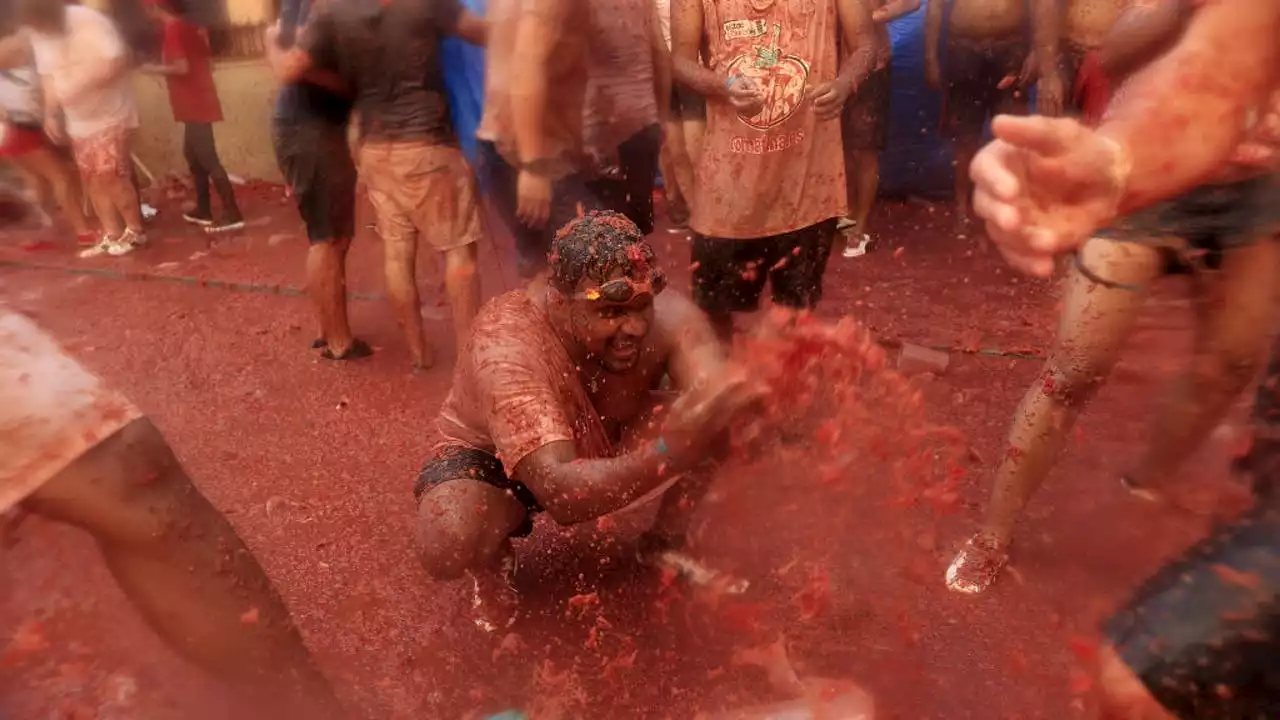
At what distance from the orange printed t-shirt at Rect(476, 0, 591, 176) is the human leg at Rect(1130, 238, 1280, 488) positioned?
2.40 meters

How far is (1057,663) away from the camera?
9.42 feet

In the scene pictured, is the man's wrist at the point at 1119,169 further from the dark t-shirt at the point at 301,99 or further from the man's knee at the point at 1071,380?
the dark t-shirt at the point at 301,99

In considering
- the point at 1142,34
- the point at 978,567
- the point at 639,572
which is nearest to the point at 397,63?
the point at 639,572

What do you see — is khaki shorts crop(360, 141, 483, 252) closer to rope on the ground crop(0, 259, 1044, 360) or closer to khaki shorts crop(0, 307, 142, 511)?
rope on the ground crop(0, 259, 1044, 360)

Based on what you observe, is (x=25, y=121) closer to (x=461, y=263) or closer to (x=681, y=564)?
(x=461, y=263)

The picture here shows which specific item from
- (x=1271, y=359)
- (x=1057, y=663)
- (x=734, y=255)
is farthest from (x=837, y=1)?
(x=1057, y=663)

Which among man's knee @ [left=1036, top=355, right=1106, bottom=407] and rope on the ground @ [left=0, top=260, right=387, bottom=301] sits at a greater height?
man's knee @ [left=1036, top=355, right=1106, bottom=407]

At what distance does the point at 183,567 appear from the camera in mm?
2256

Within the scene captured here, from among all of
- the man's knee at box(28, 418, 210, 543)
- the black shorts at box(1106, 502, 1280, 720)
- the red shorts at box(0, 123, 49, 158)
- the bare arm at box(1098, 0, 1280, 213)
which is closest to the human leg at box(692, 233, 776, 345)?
the bare arm at box(1098, 0, 1280, 213)

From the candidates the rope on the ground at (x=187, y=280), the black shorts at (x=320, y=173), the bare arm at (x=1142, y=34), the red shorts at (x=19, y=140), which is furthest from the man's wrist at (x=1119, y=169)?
the rope on the ground at (x=187, y=280)

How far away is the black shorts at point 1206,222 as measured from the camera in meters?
2.68

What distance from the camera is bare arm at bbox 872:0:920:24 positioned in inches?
231

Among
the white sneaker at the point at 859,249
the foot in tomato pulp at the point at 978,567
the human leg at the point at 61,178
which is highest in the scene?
the human leg at the point at 61,178

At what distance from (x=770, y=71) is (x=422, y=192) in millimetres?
1787
